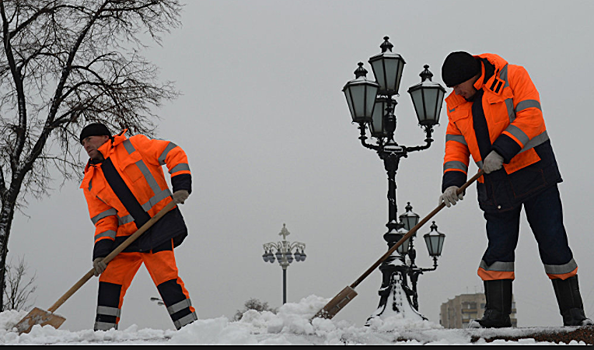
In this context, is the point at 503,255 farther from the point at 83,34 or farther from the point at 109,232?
the point at 83,34

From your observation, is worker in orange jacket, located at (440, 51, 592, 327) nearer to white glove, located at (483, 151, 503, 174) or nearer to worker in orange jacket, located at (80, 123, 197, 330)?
white glove, located at (483, 151, 503, 174)

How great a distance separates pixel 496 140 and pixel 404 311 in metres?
3.50

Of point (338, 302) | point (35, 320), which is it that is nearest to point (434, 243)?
point (338, 302)

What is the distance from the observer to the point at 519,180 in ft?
12.8

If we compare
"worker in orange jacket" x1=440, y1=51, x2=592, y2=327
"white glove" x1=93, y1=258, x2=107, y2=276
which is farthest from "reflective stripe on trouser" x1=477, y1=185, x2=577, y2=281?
"white glove" x1=93, y1=258, x2=107, y2=276

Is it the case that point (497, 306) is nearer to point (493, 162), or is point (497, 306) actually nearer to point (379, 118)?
point (493, 162)

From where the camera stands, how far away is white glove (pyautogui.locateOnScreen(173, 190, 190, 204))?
473 cm

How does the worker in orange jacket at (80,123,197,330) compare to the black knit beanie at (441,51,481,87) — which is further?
the worker in orange jacket at (80,123,197,330)

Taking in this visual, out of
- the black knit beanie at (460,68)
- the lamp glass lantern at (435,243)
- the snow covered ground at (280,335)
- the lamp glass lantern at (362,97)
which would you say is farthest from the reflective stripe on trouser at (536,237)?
the lamp glass lantern at (435,243)

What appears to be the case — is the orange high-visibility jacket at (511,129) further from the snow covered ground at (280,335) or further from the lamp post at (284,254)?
the lamp post at (284,254)

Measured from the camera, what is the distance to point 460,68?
13.1 ft

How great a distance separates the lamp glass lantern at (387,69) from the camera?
24.4 ft

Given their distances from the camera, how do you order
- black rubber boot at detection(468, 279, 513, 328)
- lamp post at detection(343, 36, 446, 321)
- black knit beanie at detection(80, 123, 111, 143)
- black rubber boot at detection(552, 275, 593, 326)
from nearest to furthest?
black rubber boot at detection(552, 275, 593, 326) → black rubber boot at detection(468, 279, 513, 328) → black knit beanie at detection(80, 123, 111, 143) → lamp post at detection(343, 36, 446, 321)

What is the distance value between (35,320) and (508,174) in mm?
3791
